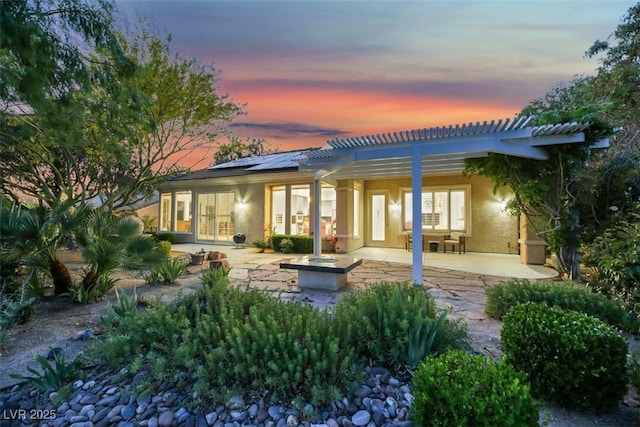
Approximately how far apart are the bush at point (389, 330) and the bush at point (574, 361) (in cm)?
64

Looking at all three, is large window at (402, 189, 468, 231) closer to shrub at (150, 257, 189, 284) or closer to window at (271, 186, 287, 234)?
window at (271, 186, 287, 234)

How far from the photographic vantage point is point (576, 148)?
659 cm

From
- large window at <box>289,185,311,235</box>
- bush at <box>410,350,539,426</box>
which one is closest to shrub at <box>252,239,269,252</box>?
large window at <box>289,185,311,235</box>

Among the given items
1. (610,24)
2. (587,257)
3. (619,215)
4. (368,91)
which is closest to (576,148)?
(619,215)

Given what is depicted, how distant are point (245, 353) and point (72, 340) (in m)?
2.92

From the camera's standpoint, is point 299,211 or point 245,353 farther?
point 299,211

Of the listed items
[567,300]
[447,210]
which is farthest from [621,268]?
[447,210]

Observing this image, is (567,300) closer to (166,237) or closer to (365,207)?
(365,207)

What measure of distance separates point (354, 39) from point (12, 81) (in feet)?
20.2

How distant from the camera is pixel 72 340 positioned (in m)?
3.97

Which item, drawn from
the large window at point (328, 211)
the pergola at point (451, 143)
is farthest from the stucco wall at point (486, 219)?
the pergola at point (451, 143)

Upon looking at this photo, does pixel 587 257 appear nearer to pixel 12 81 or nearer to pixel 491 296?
pixel 491 296

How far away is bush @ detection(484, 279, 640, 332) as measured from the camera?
4.10m

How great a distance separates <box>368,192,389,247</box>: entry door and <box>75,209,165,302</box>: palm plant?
9.79 m
